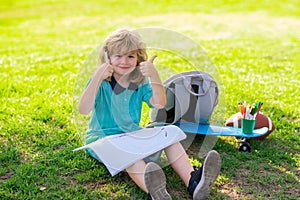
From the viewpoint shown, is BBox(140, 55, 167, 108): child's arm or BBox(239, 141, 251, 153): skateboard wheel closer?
BBox(140, 55, 167, 108): child's arm

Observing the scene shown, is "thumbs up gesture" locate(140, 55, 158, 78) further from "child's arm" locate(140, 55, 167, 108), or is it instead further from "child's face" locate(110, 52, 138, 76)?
"child's face" locate(110, 52, 138, 76)

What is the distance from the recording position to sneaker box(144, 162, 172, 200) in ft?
8.61

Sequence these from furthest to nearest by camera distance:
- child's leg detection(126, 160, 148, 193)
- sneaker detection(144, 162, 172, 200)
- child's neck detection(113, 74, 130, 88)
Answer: child's neck detection(113, 74, 130, 88), child's leg detection(126, 160, 148, 193), sneaker detection(144, 162, 172, 200)

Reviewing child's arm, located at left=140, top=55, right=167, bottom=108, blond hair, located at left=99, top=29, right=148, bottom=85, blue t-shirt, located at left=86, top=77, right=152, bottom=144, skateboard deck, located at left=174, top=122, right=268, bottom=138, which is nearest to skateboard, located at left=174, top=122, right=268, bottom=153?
skateboard deck, located at left=174, top=122, right=268, bottom=138

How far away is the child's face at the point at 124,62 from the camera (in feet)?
10.1

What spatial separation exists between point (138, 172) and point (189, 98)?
1.07m

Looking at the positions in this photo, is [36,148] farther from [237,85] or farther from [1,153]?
[237,85]

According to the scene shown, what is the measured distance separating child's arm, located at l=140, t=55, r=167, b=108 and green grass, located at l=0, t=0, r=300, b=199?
504mm

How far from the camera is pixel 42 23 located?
11109 millimetres

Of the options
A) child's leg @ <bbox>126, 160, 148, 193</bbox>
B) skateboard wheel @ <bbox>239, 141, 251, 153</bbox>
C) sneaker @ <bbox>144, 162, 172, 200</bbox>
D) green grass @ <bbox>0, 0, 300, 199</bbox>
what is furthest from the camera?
skateboard wheel @ <bbox>239, 141, 251, 153</bbox>

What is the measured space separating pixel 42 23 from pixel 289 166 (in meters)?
9.02

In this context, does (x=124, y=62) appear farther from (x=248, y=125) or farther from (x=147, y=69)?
(x=248, y=125)

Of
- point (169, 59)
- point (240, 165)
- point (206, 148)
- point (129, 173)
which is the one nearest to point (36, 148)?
point (129, 173)

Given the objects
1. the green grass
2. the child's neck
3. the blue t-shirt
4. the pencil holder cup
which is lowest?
the green grass
